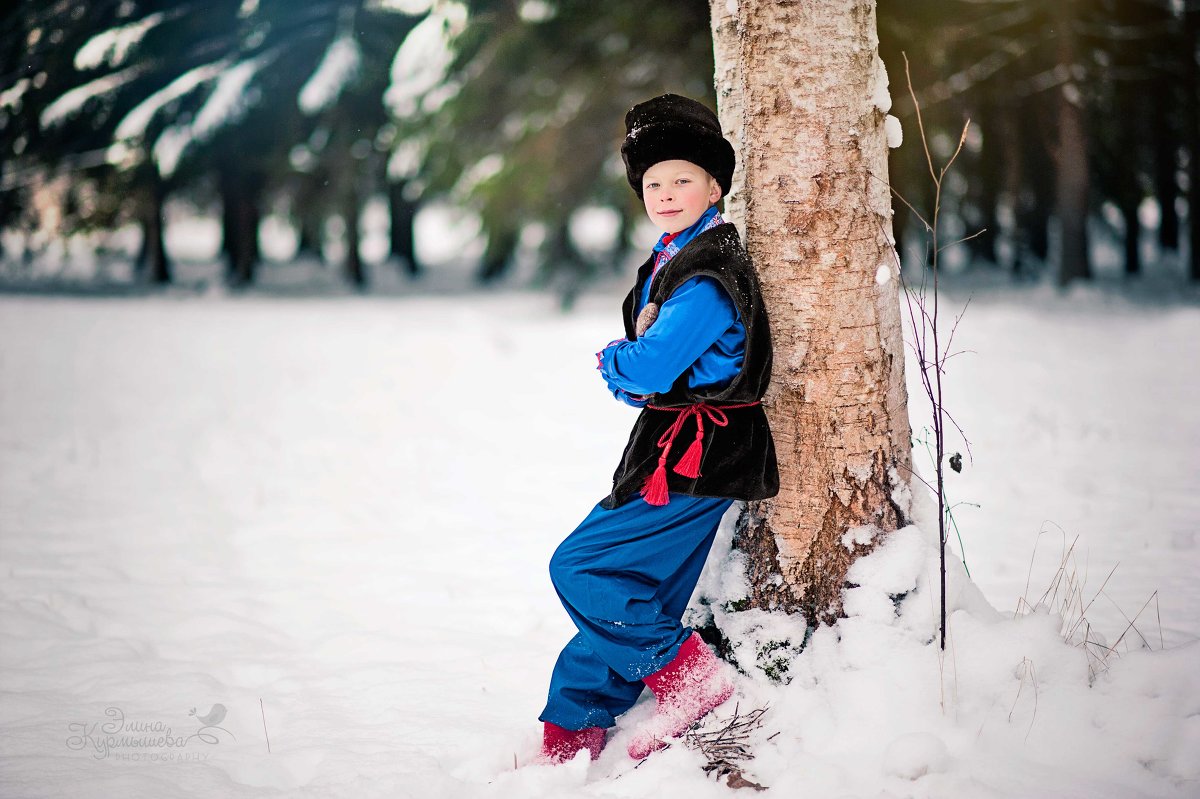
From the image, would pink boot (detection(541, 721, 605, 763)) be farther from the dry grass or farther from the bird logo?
the dry grass

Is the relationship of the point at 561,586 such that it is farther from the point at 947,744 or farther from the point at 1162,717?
the point at 1162,717

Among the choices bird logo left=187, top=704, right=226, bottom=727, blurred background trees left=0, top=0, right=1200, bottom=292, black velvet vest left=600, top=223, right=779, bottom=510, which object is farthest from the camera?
blurred background trees left=0, top=0, right=1200, bottom=292

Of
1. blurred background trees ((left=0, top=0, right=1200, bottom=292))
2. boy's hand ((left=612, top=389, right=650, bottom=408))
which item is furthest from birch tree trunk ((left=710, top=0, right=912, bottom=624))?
blurred background trees ((left=0, top=0, right=1200, bottom=292))

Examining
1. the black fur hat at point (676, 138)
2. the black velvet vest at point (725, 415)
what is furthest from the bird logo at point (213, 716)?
the black fur hat at point (676, 138)

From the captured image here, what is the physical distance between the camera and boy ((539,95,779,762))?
213cm

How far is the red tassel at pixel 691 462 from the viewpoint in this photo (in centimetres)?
218

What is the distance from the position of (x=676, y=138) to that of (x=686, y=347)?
564 millimetres

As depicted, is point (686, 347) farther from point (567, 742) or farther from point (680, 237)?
point (567, 742)

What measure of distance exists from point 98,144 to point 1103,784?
17124 mm

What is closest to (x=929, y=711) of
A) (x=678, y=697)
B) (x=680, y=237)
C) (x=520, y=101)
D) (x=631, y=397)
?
(x=678, y=697)

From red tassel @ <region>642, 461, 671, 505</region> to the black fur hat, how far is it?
818 mm

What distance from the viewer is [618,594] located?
7.25ft

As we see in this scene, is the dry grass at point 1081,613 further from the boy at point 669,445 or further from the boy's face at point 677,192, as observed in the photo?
the boy's face at point 677,192

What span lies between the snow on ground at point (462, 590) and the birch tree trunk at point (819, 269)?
0.16 meters
